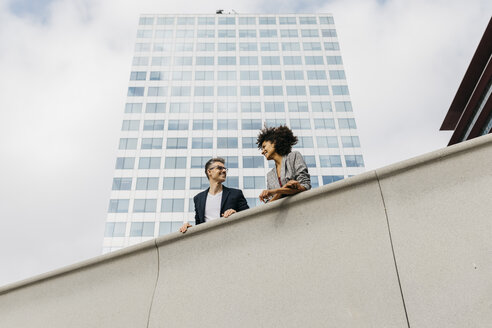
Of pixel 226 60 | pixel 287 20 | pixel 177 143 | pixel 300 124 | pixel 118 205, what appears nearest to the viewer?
pixel 118 205

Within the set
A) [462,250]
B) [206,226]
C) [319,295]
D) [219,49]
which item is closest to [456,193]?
[462,250]

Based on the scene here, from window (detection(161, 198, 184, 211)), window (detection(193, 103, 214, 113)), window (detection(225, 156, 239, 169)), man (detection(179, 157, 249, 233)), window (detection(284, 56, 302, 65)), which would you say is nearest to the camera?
man (detection(179, 157, 249, 233))

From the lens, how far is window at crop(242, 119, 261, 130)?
52094 millimetres

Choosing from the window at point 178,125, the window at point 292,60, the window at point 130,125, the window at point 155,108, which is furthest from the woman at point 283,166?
the window at point 292,60

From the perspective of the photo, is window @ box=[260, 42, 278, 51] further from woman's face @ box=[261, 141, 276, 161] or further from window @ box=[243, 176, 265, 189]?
woman's face @ box=[261, 141, 276, 161]

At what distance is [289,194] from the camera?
12.4 feet

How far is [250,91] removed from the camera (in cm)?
5553

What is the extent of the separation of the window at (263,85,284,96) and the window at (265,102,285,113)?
1501mm

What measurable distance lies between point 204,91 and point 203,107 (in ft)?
9.00

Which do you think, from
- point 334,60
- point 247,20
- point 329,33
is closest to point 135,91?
point 247,20

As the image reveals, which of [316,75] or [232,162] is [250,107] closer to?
[232,162]

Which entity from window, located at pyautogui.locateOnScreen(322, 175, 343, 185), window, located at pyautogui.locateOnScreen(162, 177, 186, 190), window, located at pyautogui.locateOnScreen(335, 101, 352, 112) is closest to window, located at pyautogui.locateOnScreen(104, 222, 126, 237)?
window, located at pyautogui.locateOnScreen(162, 177, 186, 190)

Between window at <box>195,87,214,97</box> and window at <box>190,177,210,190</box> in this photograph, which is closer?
window at <box>190,177,210,190</box>

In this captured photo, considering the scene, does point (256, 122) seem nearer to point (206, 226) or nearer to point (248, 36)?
point (248, 36)
